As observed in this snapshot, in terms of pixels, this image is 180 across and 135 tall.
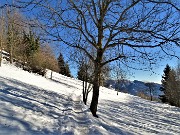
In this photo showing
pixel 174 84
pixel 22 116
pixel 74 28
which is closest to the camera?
pixel 22 116

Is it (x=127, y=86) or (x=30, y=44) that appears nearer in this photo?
(x=30, y=44)

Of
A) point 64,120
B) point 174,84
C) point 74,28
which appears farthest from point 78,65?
point 174,84

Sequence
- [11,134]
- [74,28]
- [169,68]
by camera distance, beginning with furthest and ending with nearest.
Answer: [169,68] → [74,28] → [11,134]

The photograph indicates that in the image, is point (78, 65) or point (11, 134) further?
point (78, 65)

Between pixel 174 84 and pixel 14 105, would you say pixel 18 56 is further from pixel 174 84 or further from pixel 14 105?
pixel 174 84

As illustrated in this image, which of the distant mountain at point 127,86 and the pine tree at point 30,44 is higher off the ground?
the pine tree at point 30,44

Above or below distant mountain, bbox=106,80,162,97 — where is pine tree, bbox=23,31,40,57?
above

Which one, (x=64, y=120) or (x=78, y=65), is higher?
(x=78, y=65)

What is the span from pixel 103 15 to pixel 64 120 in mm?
5032

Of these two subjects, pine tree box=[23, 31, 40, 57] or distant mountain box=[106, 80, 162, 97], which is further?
pine tree box=[23, 31, 40, 57]

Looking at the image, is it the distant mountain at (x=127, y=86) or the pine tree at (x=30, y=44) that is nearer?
the distant mountain at (x=127, y=86)

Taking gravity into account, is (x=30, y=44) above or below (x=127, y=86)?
above

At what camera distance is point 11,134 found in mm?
6387

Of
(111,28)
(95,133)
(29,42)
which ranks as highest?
(29,42)
